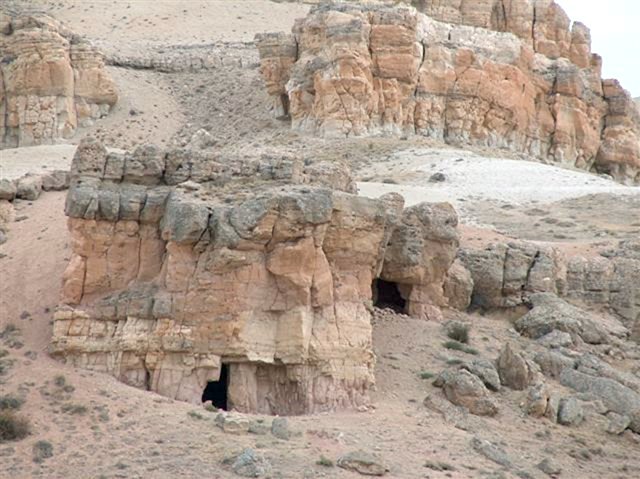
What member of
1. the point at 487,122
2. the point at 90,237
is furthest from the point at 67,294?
the point at 487,122

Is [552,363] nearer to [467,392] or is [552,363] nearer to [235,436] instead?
[467,392]

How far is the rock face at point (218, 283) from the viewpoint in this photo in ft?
62.6

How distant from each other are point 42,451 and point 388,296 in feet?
38.4

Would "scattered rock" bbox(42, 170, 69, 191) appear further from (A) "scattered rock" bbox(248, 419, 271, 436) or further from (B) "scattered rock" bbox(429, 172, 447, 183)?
(B) "scattered rock" bbox(429, 172, 447, 183)

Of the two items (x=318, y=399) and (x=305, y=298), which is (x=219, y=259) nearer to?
(x=305, y=298)

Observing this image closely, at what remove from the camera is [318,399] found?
64.0 feet

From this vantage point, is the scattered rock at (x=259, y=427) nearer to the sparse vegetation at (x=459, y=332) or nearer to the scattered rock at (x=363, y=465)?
the scattered rock at (x=363, y=465)

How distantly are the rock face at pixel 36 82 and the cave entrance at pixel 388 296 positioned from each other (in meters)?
27.8

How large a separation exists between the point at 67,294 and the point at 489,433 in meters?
8.16

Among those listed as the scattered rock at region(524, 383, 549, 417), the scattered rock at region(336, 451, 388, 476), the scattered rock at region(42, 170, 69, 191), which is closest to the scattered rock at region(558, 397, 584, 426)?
the scattered rock at region(524, 383, 549, 417)

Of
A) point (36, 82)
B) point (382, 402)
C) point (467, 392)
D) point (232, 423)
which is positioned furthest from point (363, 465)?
point (36, 82)

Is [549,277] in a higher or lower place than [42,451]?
higher

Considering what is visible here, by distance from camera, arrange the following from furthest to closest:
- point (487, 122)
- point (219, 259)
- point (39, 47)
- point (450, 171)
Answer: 1. point (487, 122)
2. point (39, 47)
3. point (450, 171)
4. point (219, 259)

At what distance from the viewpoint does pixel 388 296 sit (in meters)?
26.2
